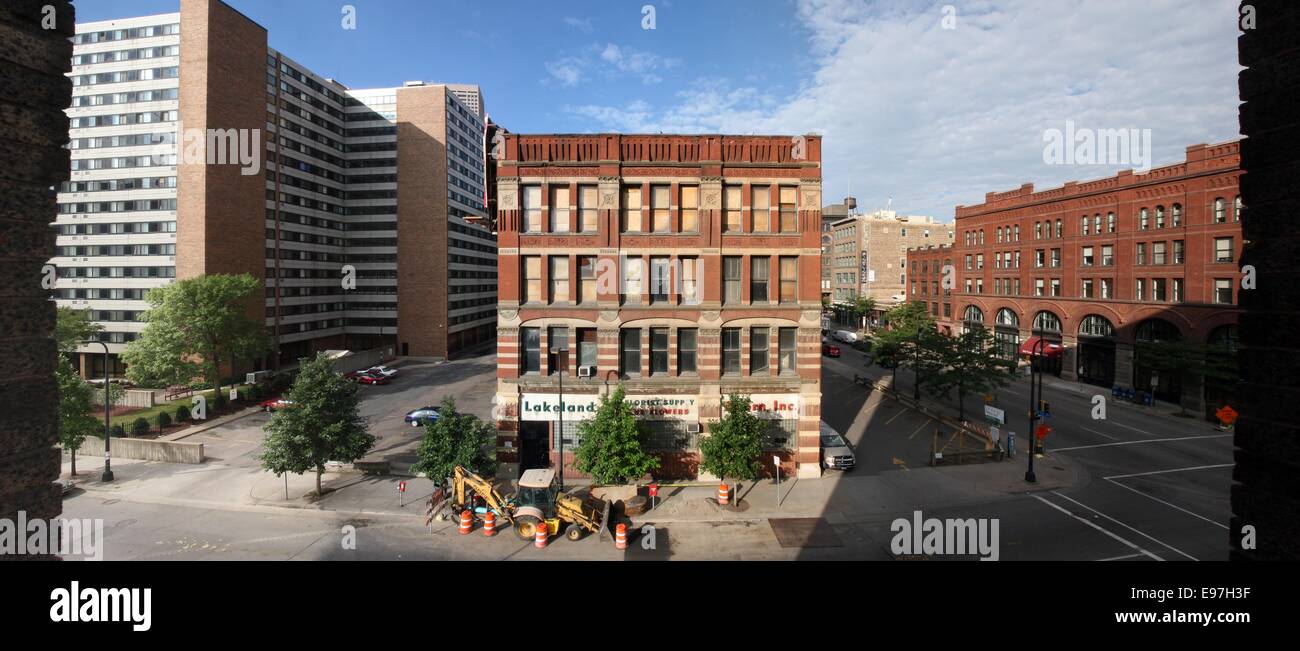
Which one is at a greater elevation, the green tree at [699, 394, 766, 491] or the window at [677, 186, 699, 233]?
the window at [677, 186, 699, 233]

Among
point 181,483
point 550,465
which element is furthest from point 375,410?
point 550,465

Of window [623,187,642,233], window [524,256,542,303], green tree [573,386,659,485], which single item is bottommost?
green tree [573,386,659,485]

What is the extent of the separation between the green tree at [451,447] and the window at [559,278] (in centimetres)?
607

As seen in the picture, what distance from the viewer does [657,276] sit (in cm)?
2161

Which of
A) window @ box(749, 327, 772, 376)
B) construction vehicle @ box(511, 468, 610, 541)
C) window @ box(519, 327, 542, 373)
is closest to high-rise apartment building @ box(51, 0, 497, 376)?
window @ box(519, 327, 542, 373)

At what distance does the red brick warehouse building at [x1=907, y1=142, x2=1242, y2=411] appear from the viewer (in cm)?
3394

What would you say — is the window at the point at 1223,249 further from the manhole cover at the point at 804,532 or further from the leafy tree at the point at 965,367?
the manhole cover at the point at 804,532

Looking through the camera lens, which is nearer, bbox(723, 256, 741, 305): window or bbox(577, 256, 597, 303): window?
bbox(577, 256, 597, 303): window

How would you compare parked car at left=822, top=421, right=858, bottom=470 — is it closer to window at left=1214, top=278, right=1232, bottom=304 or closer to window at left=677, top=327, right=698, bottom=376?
window at left=677, top=327, right=698, bottom=376

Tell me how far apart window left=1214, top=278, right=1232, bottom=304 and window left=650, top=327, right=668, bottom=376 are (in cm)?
3849

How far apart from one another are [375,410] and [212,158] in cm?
2981

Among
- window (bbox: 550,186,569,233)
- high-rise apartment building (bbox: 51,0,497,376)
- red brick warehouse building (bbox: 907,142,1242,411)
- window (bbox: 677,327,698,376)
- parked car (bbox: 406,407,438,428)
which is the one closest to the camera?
window (bbox: 550,186,569,233)
